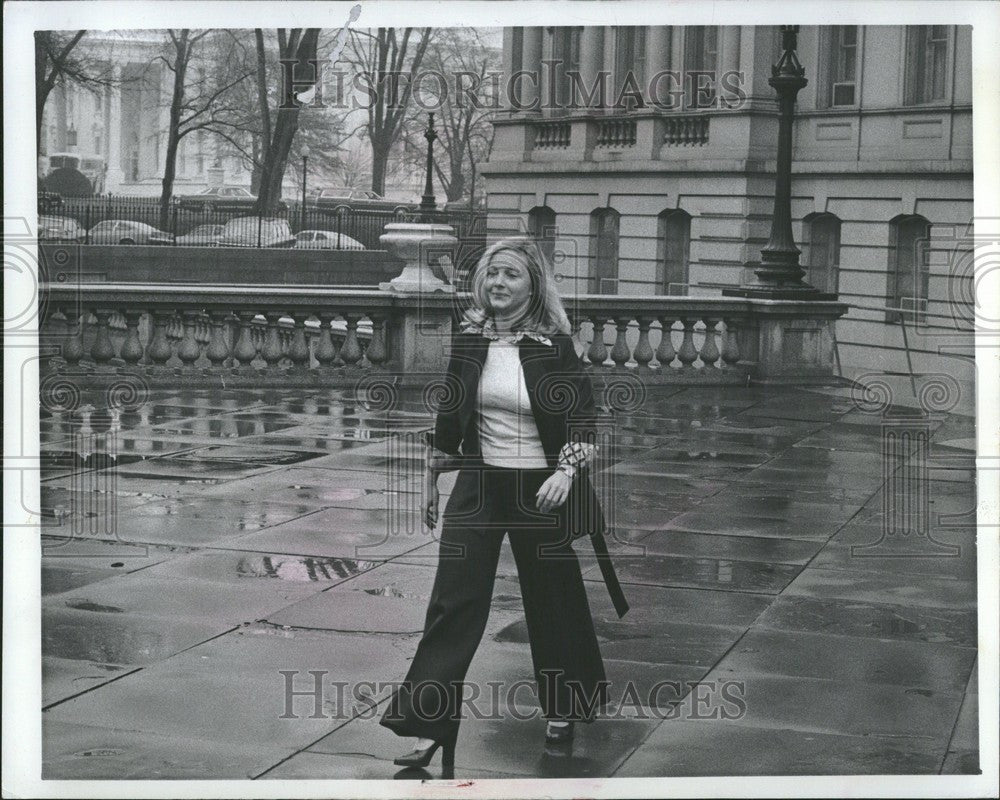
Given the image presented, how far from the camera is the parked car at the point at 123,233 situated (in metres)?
44.2

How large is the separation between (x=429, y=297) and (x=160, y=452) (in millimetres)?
6035

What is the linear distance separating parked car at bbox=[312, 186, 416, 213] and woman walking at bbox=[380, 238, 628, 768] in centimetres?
4148

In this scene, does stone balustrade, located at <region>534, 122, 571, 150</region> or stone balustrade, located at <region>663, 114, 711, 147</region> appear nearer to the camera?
stone balustrade, located at <region>663, 114, 711, 147</region>

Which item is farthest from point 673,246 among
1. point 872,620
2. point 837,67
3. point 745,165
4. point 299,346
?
point 872,620

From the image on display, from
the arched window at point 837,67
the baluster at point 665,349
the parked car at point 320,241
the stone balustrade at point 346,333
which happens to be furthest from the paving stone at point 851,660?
the parked car at point 320,241

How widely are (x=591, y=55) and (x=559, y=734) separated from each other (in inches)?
1172

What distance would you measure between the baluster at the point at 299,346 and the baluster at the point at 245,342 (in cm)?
45

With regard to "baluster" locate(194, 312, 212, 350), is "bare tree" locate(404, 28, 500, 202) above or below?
above

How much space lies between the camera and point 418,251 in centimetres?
2003

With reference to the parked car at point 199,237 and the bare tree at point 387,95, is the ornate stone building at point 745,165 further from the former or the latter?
the bare tree at point 387,95

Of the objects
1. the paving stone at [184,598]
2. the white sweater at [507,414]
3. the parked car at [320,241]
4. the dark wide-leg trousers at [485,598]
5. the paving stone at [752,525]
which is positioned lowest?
the paving stone at [184,598]

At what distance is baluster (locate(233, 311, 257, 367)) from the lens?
761 inches

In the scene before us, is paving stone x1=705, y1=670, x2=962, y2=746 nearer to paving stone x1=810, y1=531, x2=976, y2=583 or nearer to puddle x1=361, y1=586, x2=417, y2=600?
puddle x1=361, y1=586, x2=417, y2=600

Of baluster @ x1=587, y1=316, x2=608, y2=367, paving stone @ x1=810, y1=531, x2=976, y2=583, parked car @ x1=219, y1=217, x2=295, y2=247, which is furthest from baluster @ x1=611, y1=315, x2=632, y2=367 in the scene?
parked car @ x1=219, y1=217, x2=295, y2=247
